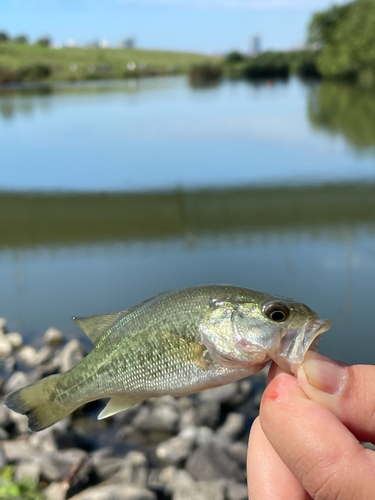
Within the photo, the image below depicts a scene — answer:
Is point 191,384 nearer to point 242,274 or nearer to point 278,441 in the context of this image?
point 278,441

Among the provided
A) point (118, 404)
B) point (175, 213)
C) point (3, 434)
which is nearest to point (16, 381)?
point (3, 434)

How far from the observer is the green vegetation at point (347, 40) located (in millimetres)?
24719

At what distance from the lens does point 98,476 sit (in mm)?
2760

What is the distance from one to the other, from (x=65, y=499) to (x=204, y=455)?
88 cm

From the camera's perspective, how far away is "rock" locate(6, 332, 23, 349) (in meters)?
4.04

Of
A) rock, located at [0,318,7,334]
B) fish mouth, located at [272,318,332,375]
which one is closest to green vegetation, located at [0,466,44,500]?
rock, located at [0,318,7,334]

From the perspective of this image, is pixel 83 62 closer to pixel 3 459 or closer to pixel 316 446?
pixel 3 459

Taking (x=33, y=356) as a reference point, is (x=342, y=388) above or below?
above

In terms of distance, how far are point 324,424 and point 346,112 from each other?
18.2 m

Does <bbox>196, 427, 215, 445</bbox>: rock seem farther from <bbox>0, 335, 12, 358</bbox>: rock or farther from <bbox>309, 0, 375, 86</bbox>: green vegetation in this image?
<bbox>309, 0, 375, 86</bbox>: green vegetation

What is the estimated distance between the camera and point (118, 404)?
1477 millimetres

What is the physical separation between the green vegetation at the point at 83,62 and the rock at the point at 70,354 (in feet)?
50.7

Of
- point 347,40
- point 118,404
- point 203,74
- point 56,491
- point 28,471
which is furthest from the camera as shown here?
point 347,40

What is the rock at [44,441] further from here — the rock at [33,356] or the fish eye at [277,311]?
the fish eye at [277,311]
